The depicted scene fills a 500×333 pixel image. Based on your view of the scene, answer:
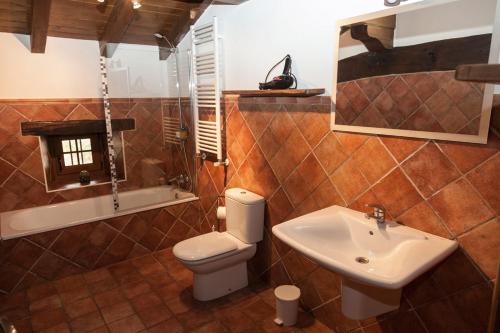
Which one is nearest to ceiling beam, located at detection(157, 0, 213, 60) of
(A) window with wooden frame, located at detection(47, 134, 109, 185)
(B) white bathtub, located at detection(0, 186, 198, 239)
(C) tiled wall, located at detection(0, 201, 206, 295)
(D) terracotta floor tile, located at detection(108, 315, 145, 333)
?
(A) window with wooden frame, located at detection(47, 134, 109, 185)

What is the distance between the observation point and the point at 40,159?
10.3ft

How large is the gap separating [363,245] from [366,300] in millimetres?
269

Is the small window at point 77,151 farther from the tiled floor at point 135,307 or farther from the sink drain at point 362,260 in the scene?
the sink drain at point 362,260

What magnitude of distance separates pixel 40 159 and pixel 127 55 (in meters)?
1.32

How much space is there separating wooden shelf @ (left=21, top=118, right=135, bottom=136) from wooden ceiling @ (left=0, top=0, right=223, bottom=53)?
69 centimetres

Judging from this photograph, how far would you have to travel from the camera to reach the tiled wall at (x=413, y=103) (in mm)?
1376

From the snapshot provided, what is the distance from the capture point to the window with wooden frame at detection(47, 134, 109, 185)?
10.9 ft

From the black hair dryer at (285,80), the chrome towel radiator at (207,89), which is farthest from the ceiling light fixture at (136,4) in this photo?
the black hair dryer at (285,80)

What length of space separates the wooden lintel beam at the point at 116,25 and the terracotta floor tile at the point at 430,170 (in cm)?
248

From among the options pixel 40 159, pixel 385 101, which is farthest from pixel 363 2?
pixel 40 159

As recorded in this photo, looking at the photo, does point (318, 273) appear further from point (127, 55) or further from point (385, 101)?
point (127, 55)

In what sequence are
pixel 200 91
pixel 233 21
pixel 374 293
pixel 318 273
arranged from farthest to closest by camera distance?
1. pixel 200 91
2. pixel 233 21
3. pixel 318 273
4. pixel 374 293

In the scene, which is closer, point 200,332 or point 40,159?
point 200,332

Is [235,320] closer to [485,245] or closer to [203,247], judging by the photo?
[203,247]
